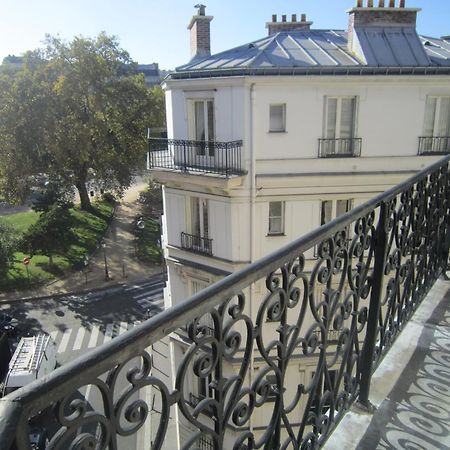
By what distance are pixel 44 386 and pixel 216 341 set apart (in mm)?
750

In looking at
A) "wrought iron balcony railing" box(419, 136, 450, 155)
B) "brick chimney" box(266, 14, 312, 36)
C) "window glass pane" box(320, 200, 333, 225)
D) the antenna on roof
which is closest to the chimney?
the antenna on roof

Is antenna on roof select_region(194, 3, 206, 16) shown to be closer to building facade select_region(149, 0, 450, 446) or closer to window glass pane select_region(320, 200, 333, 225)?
building facade select_region(149, 0, 450, 446)

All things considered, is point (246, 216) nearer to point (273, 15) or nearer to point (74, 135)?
point (273, 15)

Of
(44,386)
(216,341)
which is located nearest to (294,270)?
(216,341)

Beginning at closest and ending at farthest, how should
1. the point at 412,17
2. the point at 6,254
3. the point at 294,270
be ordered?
the point at 294,270
the point at 412,17
the point at 6,254

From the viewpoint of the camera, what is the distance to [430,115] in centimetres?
1216

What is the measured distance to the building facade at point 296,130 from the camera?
11.2 meters

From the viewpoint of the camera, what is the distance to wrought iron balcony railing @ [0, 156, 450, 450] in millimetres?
1216

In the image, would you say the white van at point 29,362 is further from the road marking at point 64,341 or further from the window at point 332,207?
the window at point 332,207

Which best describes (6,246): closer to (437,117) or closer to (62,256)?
(62,256)

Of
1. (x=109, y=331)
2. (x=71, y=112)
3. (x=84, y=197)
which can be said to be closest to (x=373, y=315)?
(x=109, y=331)

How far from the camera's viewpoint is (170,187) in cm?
1302

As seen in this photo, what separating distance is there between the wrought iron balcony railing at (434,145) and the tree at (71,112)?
19.8 m

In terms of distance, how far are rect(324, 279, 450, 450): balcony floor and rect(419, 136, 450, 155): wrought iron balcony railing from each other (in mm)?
9427
